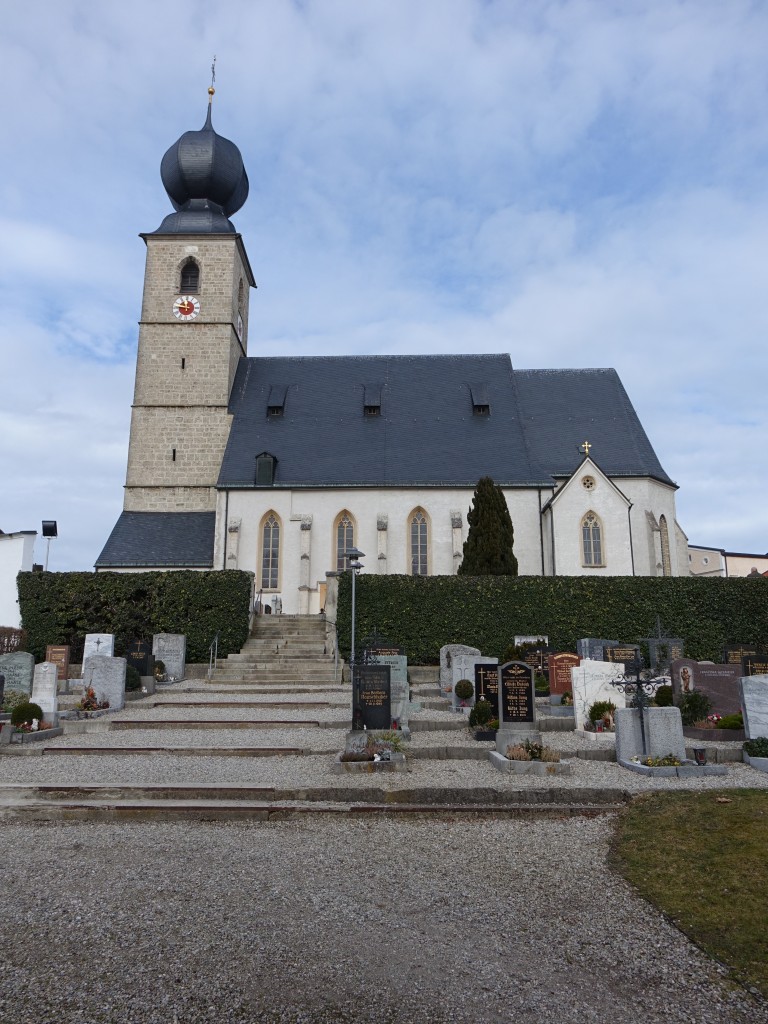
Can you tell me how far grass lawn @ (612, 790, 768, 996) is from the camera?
192 inches

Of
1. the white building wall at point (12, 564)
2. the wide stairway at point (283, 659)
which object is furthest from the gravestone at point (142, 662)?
the white building wall at point (12, 564)

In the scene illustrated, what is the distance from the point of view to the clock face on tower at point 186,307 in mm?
34562

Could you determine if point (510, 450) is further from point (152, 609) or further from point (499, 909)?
point (499, 909)

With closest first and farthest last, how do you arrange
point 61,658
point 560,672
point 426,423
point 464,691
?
1. point 464,691
2. point 560,672
3. point 61,658
4. point 426,423

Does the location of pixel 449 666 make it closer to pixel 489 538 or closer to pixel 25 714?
pixel 489 538

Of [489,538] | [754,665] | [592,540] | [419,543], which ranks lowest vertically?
[754,665]

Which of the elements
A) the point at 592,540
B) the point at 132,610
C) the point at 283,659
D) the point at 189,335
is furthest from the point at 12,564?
Result: the point at 592,540

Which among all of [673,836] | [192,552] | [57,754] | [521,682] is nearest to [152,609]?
[192,552]

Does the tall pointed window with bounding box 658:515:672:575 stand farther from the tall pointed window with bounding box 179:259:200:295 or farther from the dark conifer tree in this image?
the tall pointed window with bounding box 179:259:200:295

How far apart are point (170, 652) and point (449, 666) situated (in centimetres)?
862

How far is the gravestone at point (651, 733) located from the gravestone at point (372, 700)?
12.4 ft

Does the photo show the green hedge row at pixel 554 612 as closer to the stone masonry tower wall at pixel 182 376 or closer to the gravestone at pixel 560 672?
the gravestone at pixel 560 672

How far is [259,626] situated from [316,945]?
21126 millimetres

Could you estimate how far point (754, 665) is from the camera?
46.6ft
